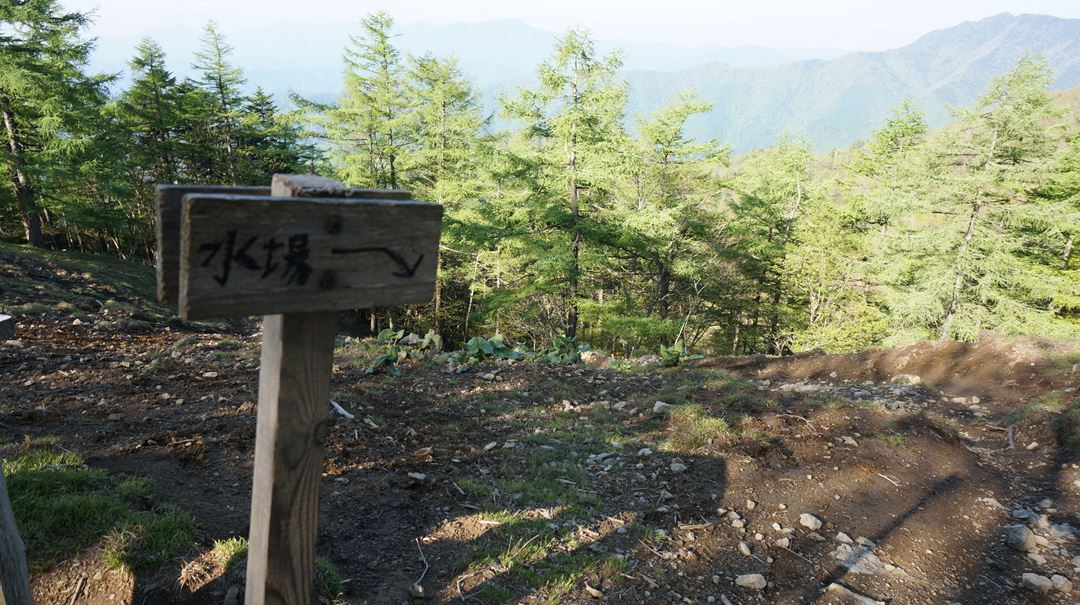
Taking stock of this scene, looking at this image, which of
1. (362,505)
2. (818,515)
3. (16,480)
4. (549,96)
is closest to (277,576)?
(362,505)

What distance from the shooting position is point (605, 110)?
1404 centimetres

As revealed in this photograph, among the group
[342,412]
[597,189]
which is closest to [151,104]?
[597,189]

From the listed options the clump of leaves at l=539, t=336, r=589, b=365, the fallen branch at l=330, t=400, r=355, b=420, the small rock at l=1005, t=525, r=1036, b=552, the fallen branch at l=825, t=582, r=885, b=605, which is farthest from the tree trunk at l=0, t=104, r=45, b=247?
the small rock at l=1005, t=525, r=1036, b=552

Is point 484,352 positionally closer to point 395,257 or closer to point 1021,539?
point 1021,539

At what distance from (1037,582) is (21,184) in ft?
84.0

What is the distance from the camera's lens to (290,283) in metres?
1.34

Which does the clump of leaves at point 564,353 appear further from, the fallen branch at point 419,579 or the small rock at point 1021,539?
the small rock at point 1021,539

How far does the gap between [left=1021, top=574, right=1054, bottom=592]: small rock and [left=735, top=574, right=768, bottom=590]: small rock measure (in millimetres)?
1741

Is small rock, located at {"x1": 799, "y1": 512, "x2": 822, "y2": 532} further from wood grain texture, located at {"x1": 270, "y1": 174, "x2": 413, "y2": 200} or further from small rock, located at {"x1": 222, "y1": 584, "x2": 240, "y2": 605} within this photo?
wood grain texture, located at {"x1": 270, "y1": 174, "x2": 413, "y2": 200}

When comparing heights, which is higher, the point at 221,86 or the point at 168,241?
the point at 221,86

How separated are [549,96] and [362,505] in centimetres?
1269

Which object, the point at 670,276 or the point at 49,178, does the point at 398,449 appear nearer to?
the point at 670,276

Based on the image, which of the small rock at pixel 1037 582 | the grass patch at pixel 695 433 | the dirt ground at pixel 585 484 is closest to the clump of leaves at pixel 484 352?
the dirt ground at pixel 585 484

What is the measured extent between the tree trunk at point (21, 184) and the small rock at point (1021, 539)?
80.5ft
